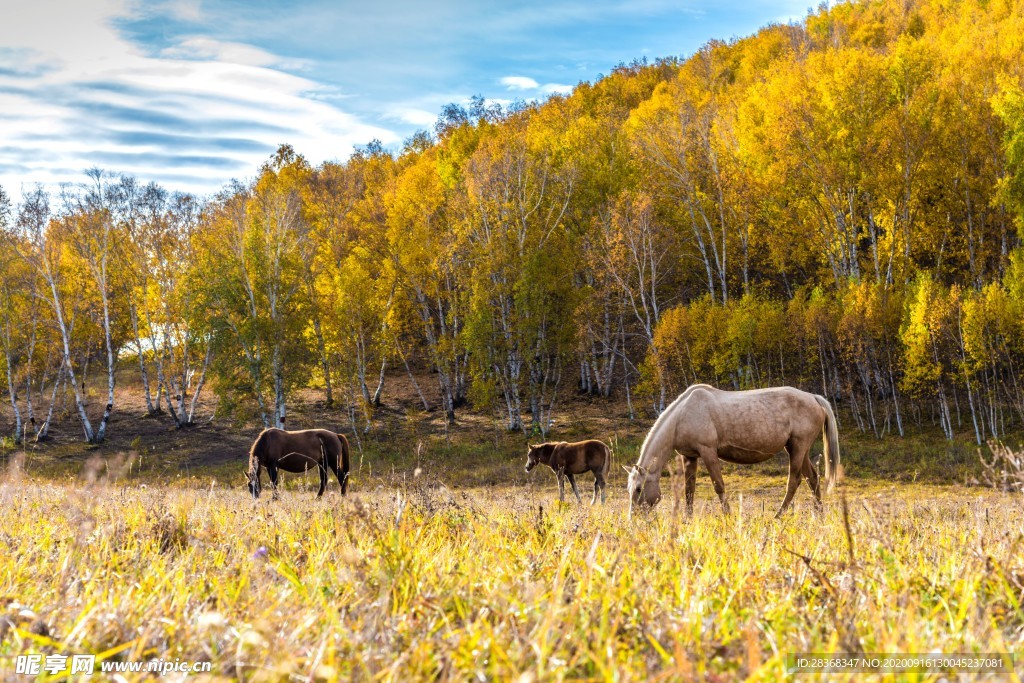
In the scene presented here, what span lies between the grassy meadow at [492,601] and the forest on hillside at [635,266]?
29.1 m

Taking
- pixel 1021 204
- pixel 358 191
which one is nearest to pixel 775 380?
pixel 1021 204

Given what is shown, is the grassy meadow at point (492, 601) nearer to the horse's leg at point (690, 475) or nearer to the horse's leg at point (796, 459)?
the horse's leg at point (690, 475)

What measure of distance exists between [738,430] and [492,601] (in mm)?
10339

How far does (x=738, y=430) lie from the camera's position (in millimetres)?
12641

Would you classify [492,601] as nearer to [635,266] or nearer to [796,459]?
[796,459]

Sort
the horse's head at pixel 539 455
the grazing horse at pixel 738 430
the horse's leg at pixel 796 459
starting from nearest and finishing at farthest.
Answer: the grazing horse at pixel 738 430 < the horse's leg at pixel 796 459 < the horse's head at pixel 539 455

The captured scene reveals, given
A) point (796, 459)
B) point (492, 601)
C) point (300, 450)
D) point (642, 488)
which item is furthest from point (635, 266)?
point (492, 601)

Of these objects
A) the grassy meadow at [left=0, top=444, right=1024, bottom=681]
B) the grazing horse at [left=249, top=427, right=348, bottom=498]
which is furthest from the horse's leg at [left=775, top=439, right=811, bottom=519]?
the grazing horse at [left=249, top=427, right=348, bottom=498]

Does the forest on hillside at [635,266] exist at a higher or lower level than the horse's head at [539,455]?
higher

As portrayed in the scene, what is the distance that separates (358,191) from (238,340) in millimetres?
23767

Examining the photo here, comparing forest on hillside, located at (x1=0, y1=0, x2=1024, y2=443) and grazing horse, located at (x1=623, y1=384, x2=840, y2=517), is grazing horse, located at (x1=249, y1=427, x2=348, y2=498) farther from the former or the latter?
forest on hillside, located at (x1=0, y1=0, x2=1024, y2=443)

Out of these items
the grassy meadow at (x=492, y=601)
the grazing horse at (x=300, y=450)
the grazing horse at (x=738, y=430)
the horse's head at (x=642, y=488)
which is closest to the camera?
the grassy meadow at (x=492, y=601)

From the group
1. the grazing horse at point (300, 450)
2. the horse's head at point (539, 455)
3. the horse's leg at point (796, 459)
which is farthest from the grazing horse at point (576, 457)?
the horse's leg at point (796, 459)

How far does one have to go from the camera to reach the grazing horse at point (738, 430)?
1204 cm
